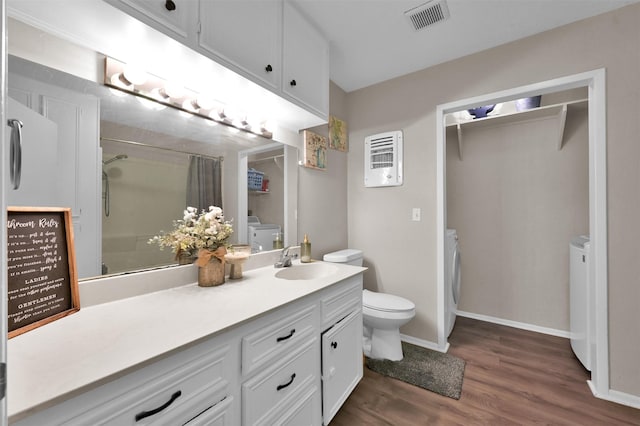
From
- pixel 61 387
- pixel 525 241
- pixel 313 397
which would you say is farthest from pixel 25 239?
pixel 525 241

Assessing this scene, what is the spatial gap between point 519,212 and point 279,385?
9.41 ft

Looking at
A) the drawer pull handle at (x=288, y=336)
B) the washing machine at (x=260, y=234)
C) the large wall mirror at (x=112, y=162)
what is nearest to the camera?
the large wall mirror at (x=112, y=162)

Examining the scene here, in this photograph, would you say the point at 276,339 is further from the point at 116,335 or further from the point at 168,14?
the point at 168,14

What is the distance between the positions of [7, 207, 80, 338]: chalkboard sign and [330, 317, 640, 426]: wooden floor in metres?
1.45

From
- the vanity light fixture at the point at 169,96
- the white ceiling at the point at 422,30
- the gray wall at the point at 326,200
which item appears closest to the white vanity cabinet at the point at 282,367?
the gray wall at the point at 326,200

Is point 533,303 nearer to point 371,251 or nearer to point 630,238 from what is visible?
point 630,238

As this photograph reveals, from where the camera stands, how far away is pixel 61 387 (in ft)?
1.72

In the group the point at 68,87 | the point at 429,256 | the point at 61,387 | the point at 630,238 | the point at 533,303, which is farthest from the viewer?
the point at 533,303

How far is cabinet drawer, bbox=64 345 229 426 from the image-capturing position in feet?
1.97

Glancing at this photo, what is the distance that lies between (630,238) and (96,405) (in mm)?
2672

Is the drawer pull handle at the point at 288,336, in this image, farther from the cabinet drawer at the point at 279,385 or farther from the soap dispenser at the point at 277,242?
the soap dispenser at the point at 277,242

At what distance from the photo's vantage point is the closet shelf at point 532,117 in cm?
222

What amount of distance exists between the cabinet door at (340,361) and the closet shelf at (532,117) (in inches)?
90.9

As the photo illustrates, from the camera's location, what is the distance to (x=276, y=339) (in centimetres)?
102
